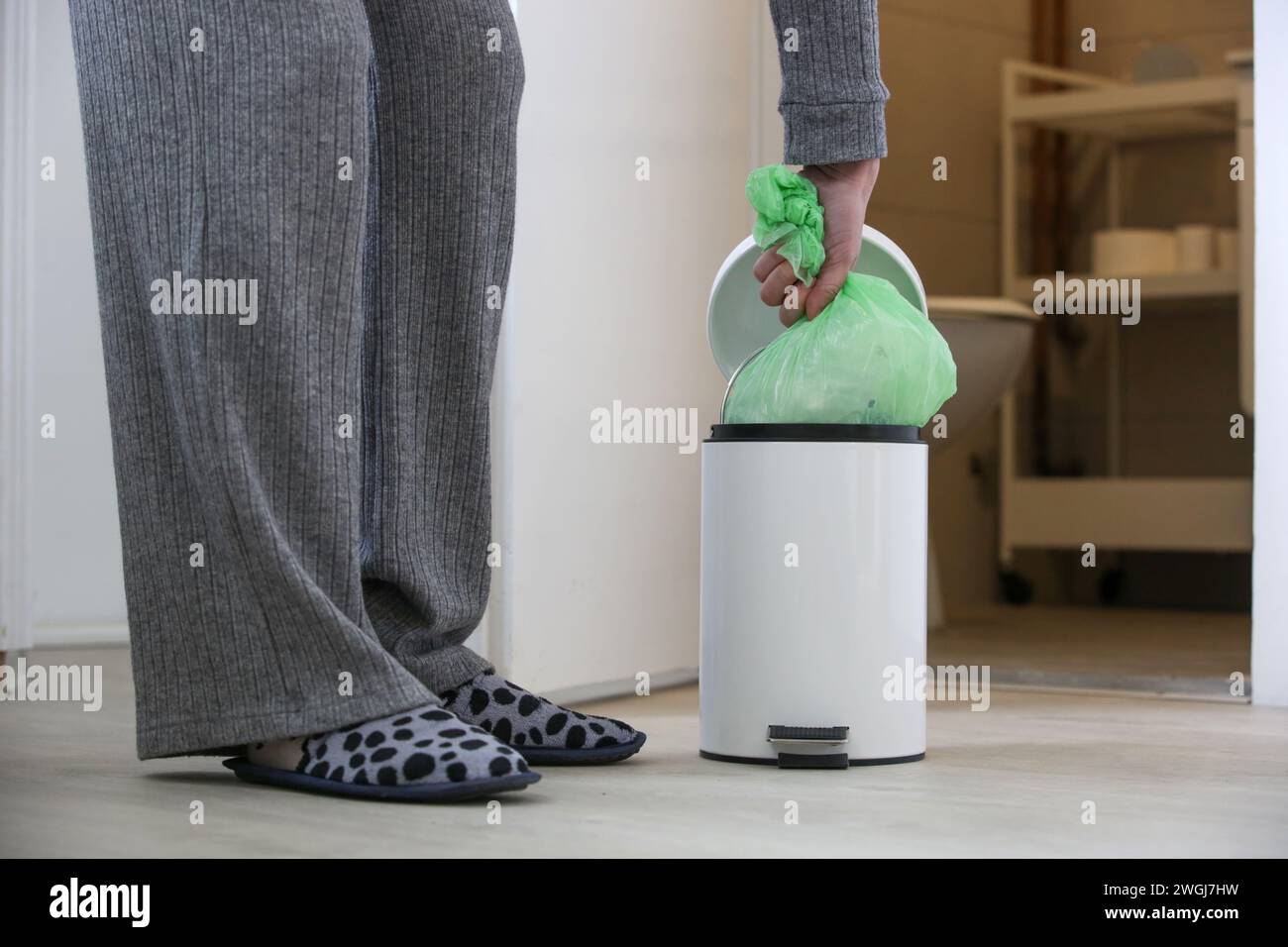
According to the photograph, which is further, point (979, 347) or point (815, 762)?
point (979, 347)

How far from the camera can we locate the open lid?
1.45 metres

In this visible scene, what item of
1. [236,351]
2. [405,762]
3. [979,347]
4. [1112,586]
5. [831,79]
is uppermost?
[831,79]

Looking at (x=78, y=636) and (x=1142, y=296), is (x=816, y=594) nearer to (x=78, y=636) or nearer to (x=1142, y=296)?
(x=78, y=636)

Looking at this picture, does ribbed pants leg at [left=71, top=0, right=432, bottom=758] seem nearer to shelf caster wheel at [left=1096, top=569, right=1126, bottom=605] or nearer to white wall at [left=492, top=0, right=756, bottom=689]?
white wall at [left=492, top=0, right=756, bottom=689]

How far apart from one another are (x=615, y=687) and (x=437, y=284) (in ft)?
2.37

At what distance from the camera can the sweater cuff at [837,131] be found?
1.16 meters

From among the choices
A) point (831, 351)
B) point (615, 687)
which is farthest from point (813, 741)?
point (615, 687)

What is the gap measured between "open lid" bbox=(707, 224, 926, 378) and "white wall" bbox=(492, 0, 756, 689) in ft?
0.76

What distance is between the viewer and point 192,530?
38.9 inches

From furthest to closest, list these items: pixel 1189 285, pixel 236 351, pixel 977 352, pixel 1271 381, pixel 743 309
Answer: pixel 1189 285
pixel 977 352
pixel 1271 381
pixel 743 309
pixel 236 351

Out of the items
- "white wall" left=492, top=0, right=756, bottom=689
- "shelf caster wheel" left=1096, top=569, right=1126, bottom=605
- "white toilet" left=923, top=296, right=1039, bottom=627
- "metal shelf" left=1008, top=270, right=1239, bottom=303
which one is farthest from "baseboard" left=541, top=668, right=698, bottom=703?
"shelf caster wheel" left=1096, top=569, right=1126, bottom=605

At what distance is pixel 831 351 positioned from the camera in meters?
1.19

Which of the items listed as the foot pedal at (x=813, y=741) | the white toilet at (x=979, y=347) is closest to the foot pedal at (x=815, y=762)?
the foot pedal at (x=813, y=741)

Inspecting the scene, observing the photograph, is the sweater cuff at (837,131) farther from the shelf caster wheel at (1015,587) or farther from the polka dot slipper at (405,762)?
the shelf caster wheel at (1015,587)
